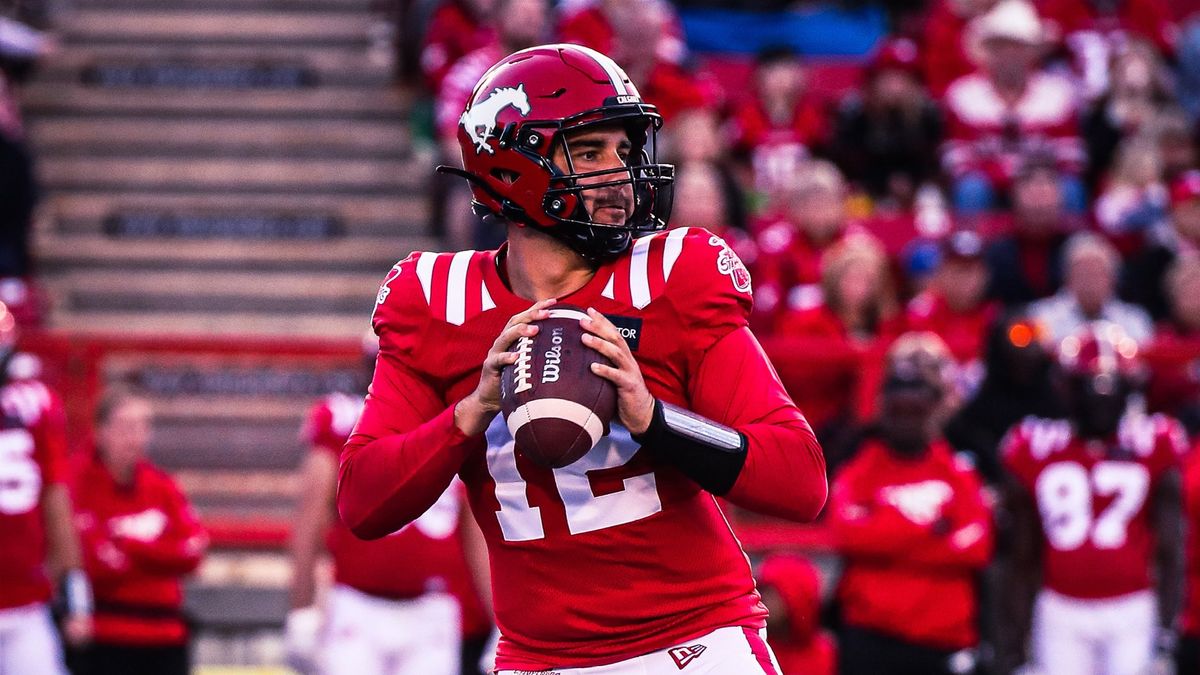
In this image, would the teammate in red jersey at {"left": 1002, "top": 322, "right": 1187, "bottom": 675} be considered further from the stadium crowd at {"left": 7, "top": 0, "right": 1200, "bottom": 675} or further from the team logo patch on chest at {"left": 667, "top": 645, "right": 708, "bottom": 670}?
the team logo patch on chest at {"left": 667, "top": 645, "right": 708, "bottom": 670}

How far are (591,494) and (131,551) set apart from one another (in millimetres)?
4264

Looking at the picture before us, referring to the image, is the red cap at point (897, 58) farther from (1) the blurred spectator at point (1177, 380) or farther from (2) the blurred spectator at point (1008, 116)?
(1) the blurred spectator at point (1177, 380)

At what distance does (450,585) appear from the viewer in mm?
6344

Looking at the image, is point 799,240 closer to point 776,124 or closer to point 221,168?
point 776,124

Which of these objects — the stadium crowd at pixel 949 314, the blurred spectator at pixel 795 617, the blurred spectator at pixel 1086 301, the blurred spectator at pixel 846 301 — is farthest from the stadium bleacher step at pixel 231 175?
the blurred spectator at pixel 795 617

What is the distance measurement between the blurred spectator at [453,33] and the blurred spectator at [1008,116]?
8.56 feet

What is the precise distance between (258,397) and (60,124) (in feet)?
10.4

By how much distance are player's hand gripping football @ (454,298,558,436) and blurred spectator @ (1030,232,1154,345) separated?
17.2 ft

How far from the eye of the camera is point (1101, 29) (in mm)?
10625

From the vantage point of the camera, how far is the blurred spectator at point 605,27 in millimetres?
8484

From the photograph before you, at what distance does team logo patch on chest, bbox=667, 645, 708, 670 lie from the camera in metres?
2.90

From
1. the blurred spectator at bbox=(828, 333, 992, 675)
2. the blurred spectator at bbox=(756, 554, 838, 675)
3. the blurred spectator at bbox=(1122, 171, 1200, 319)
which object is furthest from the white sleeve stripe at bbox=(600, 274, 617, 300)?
the blurred spectator at bbox=(1122, 171, 1200, 319)

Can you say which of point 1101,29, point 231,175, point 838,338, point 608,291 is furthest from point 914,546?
point 1101,29

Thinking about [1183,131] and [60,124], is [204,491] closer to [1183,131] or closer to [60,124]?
[60,124]
